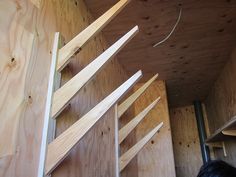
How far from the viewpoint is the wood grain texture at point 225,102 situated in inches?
76.9

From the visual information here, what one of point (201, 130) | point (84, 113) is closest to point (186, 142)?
point (201, 130)

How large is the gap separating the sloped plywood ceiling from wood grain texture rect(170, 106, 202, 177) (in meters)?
0.87

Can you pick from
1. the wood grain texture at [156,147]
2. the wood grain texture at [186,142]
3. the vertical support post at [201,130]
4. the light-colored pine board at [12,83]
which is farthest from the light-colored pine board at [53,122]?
the wood grain texture at [186,142]

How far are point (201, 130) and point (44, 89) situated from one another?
2.43 meters

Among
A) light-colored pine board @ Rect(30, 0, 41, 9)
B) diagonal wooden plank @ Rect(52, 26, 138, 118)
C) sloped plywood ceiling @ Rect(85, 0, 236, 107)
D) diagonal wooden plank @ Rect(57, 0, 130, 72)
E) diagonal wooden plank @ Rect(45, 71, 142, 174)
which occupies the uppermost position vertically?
sloped plywood ceiling @ Rect(85, 0, 236, 107)

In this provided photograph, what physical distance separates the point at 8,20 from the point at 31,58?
0.12 m

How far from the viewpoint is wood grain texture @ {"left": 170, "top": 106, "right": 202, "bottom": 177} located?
2.85 meters

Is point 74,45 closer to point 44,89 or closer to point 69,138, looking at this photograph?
point 44,89

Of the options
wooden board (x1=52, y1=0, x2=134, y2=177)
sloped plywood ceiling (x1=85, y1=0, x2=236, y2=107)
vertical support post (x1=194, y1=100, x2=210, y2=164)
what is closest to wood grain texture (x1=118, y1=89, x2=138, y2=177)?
wooden board (x1=52, y1=0, x2=134, y2=177)

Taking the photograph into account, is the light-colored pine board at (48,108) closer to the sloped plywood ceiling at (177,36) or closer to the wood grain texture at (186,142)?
the sloped plywood ceiling at (177,36)

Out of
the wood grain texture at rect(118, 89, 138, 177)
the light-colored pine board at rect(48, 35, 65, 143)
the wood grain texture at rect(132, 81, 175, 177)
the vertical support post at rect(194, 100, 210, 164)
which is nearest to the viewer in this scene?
the light-colored pine board at rect(48, 35, 65, 143)

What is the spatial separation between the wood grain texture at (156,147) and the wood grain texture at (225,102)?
0.48m

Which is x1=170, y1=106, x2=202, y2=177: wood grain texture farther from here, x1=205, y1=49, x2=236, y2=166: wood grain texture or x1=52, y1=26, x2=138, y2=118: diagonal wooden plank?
x1=52, y1=26, x2=138, y2=118: diagonal wooden plank

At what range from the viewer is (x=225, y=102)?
2.19m
